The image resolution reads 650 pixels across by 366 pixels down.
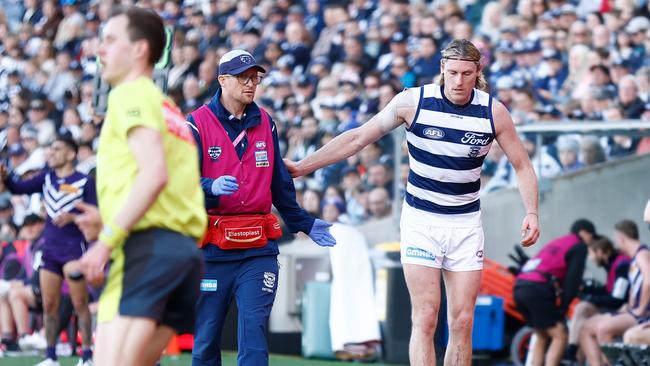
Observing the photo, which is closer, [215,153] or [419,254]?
[215,153]

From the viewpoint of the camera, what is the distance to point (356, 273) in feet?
48.4

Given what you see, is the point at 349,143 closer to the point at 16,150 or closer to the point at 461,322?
the point at 461,322

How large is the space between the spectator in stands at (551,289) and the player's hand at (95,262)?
8.06 meters

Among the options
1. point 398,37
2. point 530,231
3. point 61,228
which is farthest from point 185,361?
point 398,37

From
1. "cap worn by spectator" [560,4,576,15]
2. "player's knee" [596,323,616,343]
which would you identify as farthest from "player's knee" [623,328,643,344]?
"cap worn by spectator" [560,4,576,15]

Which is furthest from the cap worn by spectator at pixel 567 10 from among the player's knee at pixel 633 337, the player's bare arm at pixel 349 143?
the player's bare arm at pixel 349 143

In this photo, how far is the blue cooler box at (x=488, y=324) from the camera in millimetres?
13828

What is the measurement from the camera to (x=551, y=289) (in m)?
13.1

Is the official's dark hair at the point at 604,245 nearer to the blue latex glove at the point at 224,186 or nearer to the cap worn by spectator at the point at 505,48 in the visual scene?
the cap worn by spectator at the point at 505,48

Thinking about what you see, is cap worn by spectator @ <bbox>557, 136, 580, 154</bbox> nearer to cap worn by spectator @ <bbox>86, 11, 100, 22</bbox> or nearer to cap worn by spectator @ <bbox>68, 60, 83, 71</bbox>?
cap worn by spectator @ <bbox>68, 60, 83, 71</bbox>

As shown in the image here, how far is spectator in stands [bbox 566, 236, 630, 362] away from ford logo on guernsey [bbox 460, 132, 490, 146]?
16.2 feet

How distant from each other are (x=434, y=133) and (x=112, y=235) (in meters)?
3.47

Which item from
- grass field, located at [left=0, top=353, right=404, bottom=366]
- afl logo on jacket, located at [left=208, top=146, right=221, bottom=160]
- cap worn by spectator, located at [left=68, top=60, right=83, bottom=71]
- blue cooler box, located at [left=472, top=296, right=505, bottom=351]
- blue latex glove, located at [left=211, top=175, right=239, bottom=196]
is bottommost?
grass field, located at [left=0, top=353, right=404, bottom=366]

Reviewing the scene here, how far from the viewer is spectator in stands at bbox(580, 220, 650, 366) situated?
12.5 metres
